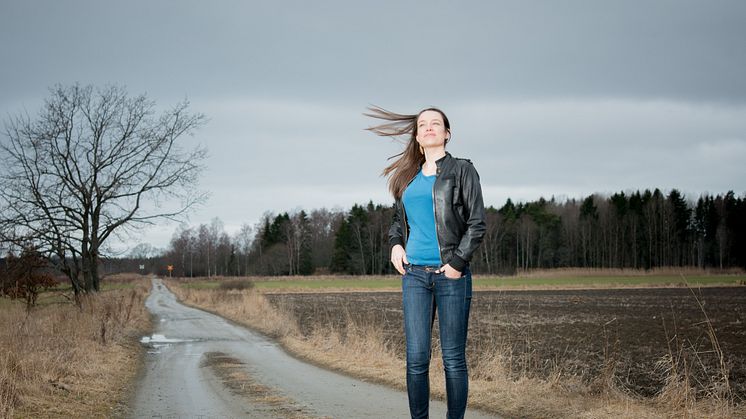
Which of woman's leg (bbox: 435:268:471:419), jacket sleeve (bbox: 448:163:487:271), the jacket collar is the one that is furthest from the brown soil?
the jacket collar

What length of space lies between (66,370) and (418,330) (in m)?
6.48

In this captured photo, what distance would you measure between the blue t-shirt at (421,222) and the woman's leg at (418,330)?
0.11 metres

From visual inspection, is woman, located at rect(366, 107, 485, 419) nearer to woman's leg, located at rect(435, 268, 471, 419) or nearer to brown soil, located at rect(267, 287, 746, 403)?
woman's leg, located at rect(435, 268, 471, 419)

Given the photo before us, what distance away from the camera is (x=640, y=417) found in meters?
5.23

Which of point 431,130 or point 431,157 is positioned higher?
point 431,130

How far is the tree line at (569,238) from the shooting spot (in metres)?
87.3

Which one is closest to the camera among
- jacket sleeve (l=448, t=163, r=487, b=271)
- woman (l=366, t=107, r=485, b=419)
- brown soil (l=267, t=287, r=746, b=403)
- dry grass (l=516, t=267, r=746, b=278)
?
jacket sleeve (l=448, t=163, r=487, b=271)

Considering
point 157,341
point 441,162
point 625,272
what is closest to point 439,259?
point 441,162

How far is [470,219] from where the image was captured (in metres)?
3.57

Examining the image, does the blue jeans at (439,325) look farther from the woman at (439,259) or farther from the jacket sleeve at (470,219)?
the jacket sleeve at (470,219)

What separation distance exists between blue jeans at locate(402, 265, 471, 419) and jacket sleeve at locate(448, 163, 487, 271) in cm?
15

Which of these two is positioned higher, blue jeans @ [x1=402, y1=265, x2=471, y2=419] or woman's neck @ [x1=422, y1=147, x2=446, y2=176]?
woman's neck @ [x1=422, y1=147, x2=446, y2=176]

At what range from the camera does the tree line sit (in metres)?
87.3

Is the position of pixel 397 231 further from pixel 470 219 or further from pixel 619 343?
pixel 619 343
